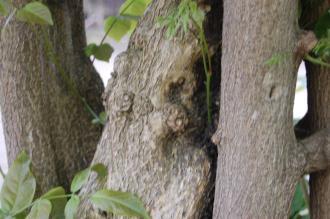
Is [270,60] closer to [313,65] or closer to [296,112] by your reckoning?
[313,65]

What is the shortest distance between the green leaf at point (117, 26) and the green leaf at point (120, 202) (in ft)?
1.06

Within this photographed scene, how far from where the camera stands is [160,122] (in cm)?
65

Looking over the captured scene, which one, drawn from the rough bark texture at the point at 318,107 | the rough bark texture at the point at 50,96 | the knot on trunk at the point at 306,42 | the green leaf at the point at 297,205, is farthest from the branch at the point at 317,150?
the rough bark texture at the point at 50,96

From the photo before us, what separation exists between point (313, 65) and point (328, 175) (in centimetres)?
14

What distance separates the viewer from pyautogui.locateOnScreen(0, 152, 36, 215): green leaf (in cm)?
68

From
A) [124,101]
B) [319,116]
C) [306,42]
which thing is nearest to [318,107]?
[319,116]

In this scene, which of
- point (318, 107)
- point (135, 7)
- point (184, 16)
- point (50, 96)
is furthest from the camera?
point (135, 7)

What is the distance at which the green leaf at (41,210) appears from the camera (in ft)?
2.04

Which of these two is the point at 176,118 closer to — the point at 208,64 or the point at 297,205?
the point at 208,64

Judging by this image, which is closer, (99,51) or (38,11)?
(38,11)

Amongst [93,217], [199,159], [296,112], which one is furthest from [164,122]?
[296,112]

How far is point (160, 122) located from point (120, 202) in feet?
0.35

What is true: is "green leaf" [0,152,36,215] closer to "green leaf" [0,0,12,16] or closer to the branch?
"green leaf" [0,0,12,16]

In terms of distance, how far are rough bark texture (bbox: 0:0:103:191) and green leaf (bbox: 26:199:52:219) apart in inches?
5.8
